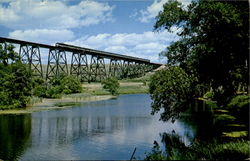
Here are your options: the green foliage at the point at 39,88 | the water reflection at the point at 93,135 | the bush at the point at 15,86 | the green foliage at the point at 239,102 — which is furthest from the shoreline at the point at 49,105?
the green foliage at the point at 239,102

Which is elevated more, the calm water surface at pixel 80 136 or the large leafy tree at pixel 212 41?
the large leafy tree at pixel 212 41

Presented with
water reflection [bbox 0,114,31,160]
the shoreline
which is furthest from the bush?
water reflection [bbox 0,114,31,160]

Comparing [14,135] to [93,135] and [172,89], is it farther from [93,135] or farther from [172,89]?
[172,89]

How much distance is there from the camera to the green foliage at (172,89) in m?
15.4

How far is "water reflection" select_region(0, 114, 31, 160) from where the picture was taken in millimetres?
15793

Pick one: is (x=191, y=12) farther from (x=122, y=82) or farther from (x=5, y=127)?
(x=122, y=82)

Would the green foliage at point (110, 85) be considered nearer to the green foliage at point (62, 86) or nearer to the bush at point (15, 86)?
the green foliage at point (62, 86)

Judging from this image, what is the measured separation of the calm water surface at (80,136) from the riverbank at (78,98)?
6989mm

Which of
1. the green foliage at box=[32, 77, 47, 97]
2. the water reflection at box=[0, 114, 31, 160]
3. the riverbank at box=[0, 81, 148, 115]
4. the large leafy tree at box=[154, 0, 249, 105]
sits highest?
the large leafy tree at box=[154, 0, 249, 105]

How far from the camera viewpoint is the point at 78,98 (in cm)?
5388

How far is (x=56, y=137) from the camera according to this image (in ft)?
64.6

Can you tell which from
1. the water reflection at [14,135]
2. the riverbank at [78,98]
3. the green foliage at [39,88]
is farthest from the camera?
the green foliage at [39,88]

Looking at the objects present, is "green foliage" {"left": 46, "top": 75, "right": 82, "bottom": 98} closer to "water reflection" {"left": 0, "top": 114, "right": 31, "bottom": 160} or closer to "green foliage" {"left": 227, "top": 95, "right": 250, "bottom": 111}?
"water reflection" {"left": 0, "top": 114, "right": 31, "bottom": 160}

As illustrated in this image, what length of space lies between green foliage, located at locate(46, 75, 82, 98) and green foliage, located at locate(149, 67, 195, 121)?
35523mm
